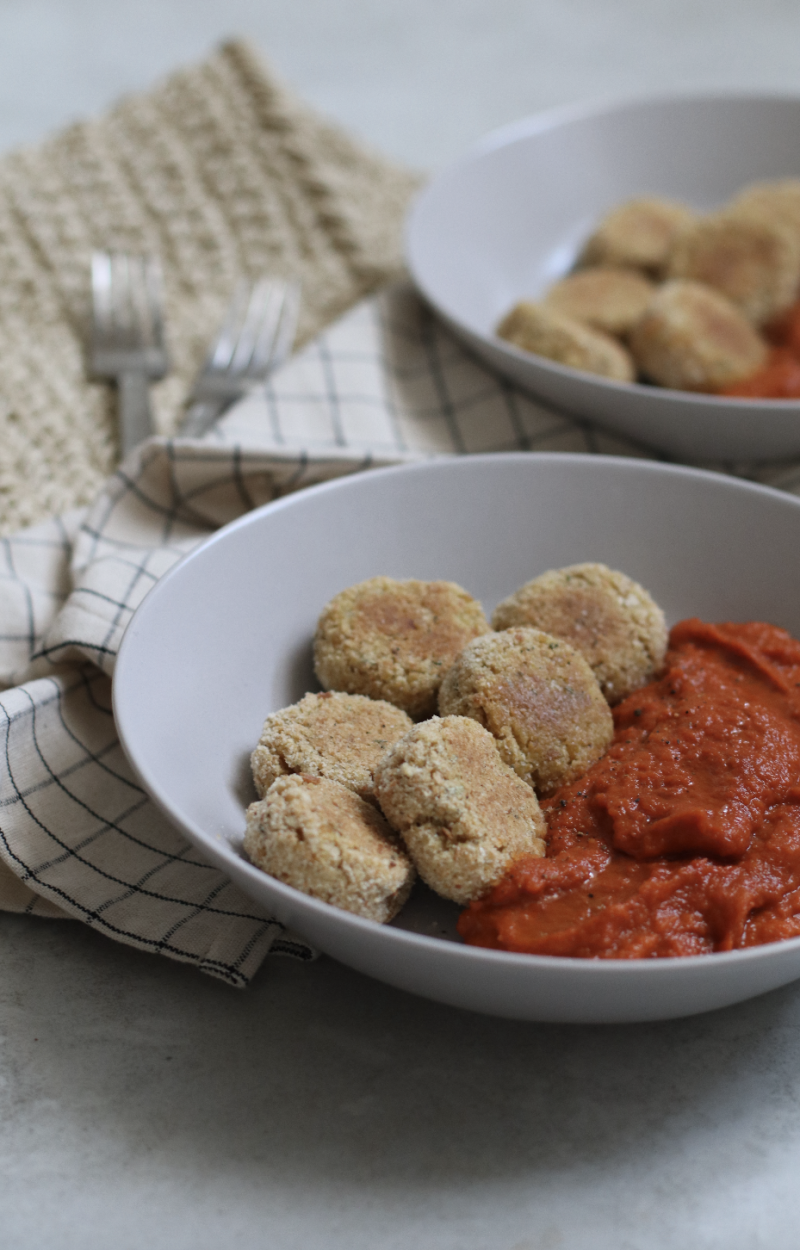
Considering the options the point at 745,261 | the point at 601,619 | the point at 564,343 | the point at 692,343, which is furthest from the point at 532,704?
the point at 745,261

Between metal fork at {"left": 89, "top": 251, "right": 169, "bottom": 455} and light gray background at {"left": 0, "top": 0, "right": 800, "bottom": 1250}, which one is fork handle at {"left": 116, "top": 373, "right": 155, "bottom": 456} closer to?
metal fork at {"left": 89, "top": 251, "right": 169, "bottom": 455}

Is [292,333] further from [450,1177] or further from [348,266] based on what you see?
[450,1177]

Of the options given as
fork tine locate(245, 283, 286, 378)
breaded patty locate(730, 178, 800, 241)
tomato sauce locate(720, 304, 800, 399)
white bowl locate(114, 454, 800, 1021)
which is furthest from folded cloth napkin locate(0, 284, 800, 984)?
breaded patty locate(730, 178, 800, 241)

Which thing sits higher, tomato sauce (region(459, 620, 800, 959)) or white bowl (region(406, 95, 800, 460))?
white bowl (region(406, 95, 800, 460))

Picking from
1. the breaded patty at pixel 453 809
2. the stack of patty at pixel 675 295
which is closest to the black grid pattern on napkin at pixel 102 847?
the breaded patty at pixel 453 809

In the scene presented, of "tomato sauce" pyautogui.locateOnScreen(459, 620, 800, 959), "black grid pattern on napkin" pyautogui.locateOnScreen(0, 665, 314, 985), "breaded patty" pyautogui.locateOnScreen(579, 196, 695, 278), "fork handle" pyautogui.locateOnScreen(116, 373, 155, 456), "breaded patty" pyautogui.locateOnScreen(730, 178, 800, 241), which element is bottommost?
"black grid pattern on napkin" pyautogui.locateOnScreen(0, 665, 314, 985)

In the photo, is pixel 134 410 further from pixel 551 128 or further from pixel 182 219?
pixel 551 128

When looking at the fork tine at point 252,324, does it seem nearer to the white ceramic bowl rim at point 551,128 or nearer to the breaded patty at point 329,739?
the white ceramic bowl rim at point 551,128

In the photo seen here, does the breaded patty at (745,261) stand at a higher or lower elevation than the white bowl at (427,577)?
higher
